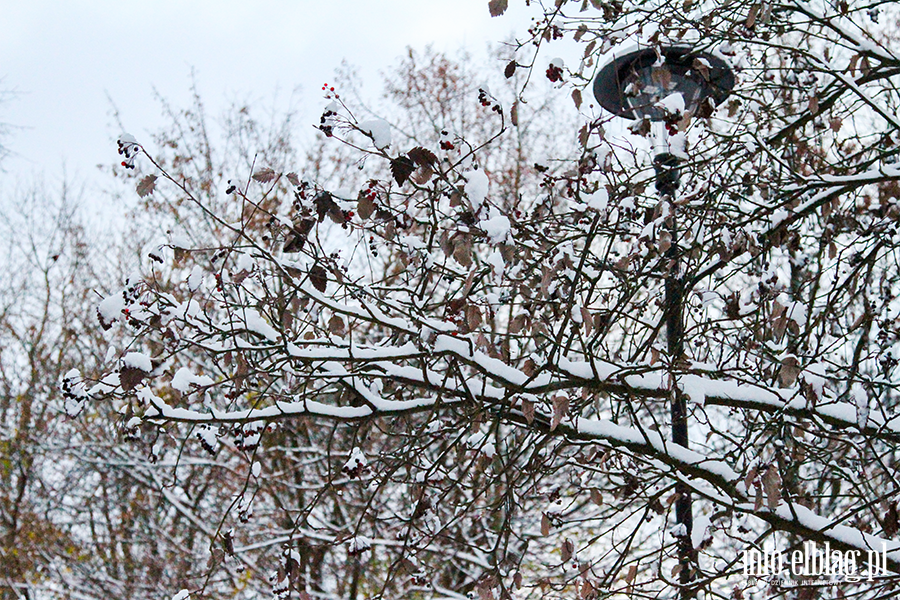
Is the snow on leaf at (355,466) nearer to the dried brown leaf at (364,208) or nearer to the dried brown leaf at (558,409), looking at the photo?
the dried brown leaf at (558,409)

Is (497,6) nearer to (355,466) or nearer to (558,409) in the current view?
(558,409)

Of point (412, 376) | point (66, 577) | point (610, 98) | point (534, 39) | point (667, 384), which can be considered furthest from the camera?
point (66, 577)

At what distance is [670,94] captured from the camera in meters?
3.71

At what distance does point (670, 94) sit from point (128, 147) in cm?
225

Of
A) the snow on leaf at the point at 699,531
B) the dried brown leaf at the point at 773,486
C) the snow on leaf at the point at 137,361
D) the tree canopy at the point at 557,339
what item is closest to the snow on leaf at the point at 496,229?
the tree canopy at the point at 557,339

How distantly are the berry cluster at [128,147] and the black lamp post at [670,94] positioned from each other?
1933 millimetres

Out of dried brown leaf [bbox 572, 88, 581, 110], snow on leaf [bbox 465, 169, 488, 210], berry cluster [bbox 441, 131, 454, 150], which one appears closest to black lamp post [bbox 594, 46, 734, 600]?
dried brown leaf [bbox 572, 88, 581, 110]

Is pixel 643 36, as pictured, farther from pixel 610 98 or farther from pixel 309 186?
pixel 309 186

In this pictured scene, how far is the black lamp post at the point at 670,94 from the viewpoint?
364 cm

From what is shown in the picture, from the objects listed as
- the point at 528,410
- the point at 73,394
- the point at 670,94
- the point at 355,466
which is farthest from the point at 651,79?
the point at 73,394

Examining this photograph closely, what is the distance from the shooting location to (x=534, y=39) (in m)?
3.63

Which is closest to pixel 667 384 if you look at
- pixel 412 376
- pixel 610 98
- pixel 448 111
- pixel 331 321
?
pixel 412 376

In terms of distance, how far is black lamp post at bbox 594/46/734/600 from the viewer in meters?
3.64

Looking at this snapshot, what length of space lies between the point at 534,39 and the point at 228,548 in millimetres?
2442
